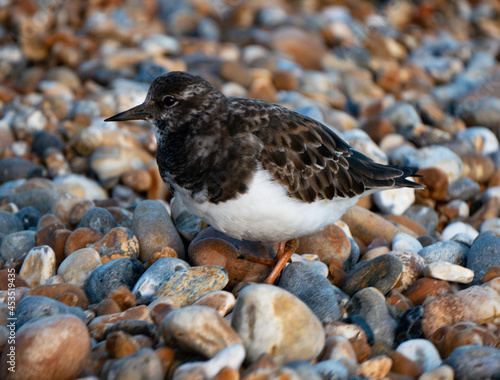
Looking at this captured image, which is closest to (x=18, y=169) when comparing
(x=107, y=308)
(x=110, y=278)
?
(x=110, y=278)

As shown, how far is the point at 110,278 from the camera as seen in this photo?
4.00m

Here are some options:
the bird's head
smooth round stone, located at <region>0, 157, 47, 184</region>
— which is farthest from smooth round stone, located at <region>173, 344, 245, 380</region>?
smooth round stone, located at <region>0, 157, 47, 184</region>

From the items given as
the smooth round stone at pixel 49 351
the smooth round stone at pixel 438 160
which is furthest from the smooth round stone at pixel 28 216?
the smooth round stone at pixel 438 160

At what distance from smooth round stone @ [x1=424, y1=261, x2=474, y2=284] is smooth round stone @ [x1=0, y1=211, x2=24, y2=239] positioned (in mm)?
3615

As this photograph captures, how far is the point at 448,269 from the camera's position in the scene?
408 centimetres

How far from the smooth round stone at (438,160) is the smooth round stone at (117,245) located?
12.2 feet

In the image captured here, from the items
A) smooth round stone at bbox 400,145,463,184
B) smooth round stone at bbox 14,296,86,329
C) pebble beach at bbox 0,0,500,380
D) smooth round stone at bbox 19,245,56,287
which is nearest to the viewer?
pebble beach at bbox 0,0,500,380

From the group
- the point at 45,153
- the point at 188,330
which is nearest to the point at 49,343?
the point at 188,330

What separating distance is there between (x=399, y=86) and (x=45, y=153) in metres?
6.54

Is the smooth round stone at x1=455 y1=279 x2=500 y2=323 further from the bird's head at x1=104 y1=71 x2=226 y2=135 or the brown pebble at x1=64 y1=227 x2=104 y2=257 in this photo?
the brown pebble at x1=64 y1=227 x2=104 y2=257

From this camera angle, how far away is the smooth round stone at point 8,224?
488 cm

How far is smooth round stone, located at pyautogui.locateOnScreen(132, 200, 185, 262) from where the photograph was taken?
445 cm

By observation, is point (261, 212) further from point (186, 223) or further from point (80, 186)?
point (80, 186)

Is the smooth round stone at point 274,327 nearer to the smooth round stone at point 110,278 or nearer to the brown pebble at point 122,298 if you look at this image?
the brown pebble at point 122,298
